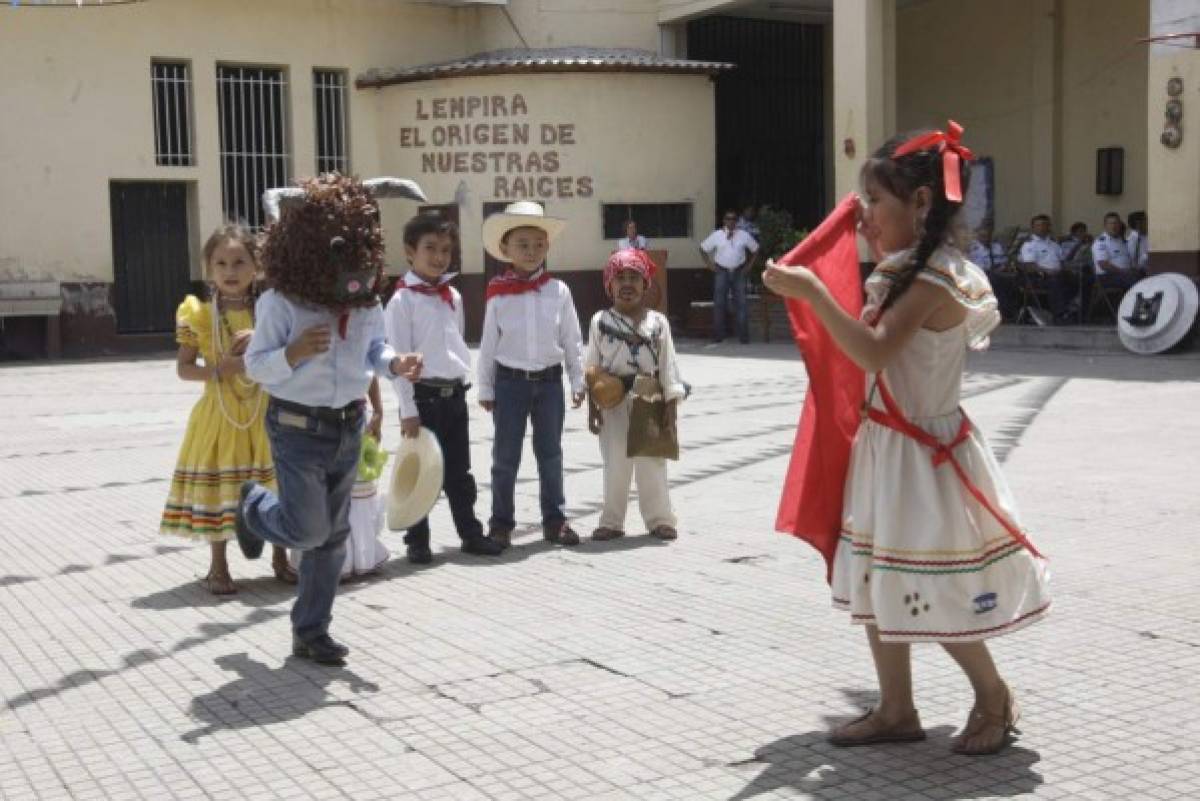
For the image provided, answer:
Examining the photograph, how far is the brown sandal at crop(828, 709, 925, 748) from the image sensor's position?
4.06 m

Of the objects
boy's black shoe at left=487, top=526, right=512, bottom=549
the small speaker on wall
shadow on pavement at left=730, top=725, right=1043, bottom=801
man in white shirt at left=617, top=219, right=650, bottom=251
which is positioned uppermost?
the small speaker on wall

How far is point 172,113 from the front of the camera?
21172 millimetres

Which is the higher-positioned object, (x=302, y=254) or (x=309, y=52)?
(x=309, y=52)

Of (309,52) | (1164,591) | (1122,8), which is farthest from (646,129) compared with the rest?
(1164,591)

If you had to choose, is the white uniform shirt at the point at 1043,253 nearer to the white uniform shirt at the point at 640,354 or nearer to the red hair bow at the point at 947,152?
the white uniform shirt at the point at 640,354

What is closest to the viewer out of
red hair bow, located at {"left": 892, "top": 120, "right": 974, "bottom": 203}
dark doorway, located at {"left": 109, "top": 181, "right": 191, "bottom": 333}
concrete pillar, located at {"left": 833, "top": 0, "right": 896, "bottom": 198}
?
red hair bow, located at {"left": 892, "top": 120, "right": 974, "bottom": 203}

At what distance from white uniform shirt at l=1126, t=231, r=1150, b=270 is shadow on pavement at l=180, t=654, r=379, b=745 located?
1521 cm

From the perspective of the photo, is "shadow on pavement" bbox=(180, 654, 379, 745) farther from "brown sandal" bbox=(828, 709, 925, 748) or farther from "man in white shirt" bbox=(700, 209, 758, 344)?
"man in white shirt" bbox=(700, 209, 758, 344)

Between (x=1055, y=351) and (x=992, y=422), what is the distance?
23.7 ft

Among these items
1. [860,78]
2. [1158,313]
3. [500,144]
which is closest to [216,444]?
Result: [1158,313]

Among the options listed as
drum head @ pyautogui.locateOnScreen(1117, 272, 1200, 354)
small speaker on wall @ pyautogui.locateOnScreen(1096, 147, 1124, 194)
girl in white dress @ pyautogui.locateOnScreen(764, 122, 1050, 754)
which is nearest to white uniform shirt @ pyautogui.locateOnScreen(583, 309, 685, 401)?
girl in white dress @ pyautogui.locateOnScreen(764, 122, 1050, 754)

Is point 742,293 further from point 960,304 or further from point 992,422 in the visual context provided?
point 960,304

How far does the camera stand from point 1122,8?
21.7 metres

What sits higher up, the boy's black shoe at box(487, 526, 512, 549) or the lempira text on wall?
the lempira text on wall
